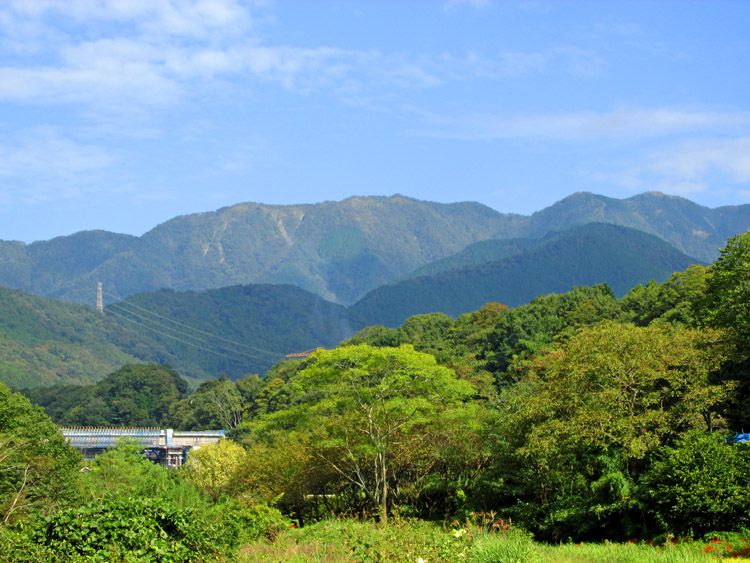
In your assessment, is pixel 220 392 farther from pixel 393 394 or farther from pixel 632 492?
pixel 632 492

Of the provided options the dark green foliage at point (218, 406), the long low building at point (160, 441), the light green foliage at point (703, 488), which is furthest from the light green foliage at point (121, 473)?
A: the dark green foliage at point (218, 406)

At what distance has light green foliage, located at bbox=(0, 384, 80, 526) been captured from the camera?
129 ft

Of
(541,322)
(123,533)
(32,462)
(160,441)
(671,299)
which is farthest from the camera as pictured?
(160,441)

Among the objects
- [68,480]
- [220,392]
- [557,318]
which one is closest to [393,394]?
[68,480]

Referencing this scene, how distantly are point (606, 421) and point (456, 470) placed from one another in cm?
1116

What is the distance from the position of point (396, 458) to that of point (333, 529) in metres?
13.2

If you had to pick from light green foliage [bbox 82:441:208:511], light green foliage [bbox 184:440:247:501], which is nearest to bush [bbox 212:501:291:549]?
light green foliage [bbox 82:441:208:511]

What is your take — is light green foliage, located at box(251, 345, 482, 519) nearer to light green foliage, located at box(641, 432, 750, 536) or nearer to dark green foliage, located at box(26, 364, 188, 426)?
light green foliage, located at box(641, 432, 750, 536)

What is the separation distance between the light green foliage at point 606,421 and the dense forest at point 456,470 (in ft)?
0.21

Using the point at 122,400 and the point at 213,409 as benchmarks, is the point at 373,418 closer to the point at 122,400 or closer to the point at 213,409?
the point at 213,409

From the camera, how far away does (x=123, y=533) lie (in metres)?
17.3

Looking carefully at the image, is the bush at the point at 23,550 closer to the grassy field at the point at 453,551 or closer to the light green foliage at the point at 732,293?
the grassy field at the point at 453,551

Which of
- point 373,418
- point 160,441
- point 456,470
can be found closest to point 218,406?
point 160,441

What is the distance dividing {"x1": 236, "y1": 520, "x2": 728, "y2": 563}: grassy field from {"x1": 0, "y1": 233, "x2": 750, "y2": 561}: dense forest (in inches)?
2.5
